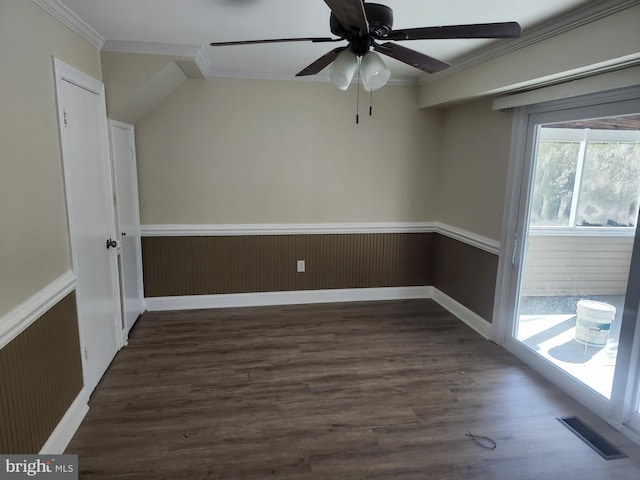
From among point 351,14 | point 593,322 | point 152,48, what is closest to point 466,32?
point 351,14

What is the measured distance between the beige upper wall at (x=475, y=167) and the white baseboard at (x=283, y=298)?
3.20 feet

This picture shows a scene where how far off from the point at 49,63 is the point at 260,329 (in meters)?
2.57

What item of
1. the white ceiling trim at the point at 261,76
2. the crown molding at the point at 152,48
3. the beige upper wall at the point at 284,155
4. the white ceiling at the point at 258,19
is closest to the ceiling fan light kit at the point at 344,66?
the white ceiling at the point at 258,19

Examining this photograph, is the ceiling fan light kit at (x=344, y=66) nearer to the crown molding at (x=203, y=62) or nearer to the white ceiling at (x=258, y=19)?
the white ceiling at (x=258, y=19)

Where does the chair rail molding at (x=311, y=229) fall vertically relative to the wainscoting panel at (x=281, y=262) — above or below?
above

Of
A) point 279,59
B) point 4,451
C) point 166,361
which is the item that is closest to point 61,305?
point 4,451

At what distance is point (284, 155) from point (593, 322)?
2.99 m

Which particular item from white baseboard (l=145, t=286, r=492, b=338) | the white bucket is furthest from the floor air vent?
white baseboard (l=145, t=286, r=492, b=338)

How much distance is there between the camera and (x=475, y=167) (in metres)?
3.80

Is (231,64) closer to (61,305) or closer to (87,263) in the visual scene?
(87,263)

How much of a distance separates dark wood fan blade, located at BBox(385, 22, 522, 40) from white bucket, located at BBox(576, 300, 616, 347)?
190 centimetres

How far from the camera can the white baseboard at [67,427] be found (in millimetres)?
2060

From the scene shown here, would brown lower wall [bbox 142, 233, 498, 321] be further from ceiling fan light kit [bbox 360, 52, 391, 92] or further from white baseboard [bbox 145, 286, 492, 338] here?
ceiling fan light kit [bbox 360, 52, 391, 92]

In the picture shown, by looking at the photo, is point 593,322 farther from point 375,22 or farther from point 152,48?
point 152,48
